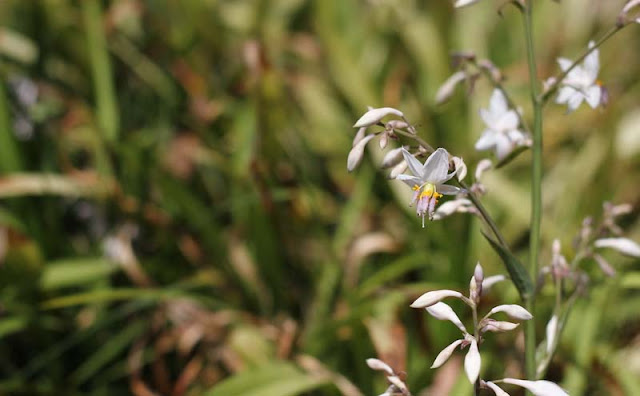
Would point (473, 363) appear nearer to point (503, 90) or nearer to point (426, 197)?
point (426, 197)

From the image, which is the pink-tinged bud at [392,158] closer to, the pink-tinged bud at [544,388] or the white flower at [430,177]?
the white flower at [430,177]

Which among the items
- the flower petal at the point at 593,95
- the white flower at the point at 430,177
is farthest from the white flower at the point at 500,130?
the white flower at the point at 430,177

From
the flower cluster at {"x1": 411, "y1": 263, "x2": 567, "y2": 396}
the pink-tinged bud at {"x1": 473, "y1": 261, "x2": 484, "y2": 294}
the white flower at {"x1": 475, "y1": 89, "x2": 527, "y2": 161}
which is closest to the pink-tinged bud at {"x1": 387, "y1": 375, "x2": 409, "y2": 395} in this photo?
the flower cluster at {"x1": 411, "y1": 263, "x2": 567, "y2": 396}

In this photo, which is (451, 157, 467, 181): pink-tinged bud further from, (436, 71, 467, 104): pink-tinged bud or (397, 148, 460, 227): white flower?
(436, 71, 467, 104): pink-tinged bud

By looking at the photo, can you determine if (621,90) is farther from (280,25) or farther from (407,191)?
(280,25)

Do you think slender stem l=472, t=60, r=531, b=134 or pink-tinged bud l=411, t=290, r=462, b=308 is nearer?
pink-tinged bud l=411, t=290, r=462, b=308

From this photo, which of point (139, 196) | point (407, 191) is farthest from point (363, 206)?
point (139, 196)

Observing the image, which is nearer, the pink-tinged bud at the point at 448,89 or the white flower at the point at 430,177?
the white flower at the point at 430,177
